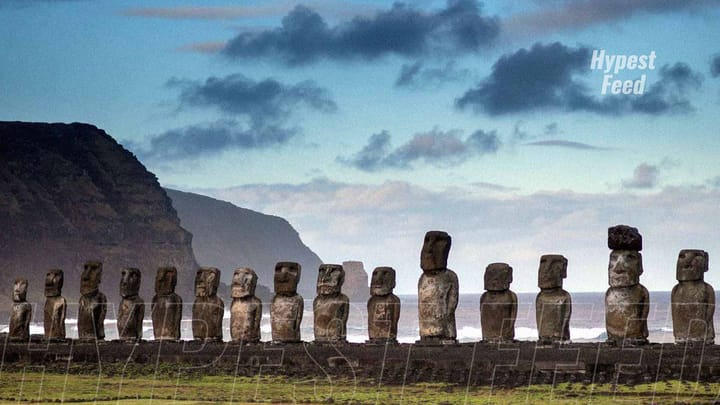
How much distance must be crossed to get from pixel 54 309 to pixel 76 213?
7654cm

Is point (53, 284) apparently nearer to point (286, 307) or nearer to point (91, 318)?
point (91, 318)

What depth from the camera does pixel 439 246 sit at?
2498 centimetres

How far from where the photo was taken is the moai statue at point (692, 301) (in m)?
22.7

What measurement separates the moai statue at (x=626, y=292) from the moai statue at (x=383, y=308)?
4020mm

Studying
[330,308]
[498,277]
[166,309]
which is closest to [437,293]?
[498,277]

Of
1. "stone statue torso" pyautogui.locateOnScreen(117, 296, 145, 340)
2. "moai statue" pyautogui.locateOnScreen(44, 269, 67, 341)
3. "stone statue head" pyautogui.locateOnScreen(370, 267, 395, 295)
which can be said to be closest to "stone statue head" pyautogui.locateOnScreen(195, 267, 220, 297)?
"stone statue torso" pyautogui.locateOnScreen(117, 296, 145, 340)

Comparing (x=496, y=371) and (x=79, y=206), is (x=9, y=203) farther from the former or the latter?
(x=496, y=371)

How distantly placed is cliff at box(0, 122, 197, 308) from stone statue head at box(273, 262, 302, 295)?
7296 centimetres

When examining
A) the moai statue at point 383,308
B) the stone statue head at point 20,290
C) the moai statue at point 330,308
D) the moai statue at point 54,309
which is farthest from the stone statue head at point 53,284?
the moai statue at point 383,308

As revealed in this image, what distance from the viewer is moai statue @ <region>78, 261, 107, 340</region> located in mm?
28312

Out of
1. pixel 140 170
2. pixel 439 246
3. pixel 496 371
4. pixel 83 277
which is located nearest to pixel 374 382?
pixel 496 371

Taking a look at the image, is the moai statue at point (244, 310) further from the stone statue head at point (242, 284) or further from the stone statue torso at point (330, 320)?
the stone statue torso at point (330, 320)

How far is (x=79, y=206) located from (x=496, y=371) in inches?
3360

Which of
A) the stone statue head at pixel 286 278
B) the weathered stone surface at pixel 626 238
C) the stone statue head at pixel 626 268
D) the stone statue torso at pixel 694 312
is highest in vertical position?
the weathered stone surface at pixel 626 238
